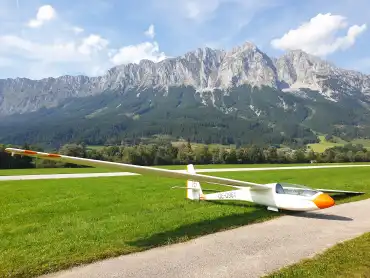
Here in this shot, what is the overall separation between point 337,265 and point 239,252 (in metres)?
3.28

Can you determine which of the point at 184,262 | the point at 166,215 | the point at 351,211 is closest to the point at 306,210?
the point at 351,211

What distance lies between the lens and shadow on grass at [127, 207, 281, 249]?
1396 cm

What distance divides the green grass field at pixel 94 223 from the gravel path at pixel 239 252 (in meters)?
0.81

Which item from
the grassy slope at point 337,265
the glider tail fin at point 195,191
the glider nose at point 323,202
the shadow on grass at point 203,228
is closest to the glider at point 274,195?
the glider nose at point 323,202

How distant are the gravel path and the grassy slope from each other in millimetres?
487

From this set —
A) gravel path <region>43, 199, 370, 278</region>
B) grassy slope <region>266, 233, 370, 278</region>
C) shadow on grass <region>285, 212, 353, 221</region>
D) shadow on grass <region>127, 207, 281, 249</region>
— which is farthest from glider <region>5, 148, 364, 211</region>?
grassy slope <region>266, 233, 370, 278</region>

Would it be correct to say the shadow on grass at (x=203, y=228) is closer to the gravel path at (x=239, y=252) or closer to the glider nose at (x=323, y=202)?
the gravel path at (x=239, y=252)

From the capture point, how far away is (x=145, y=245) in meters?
13.5

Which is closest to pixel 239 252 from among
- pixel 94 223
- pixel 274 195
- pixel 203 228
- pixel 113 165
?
pixel 203 228

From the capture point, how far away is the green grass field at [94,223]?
12148mm

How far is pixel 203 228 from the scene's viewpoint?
16000 millimetres

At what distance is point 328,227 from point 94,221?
11.3m

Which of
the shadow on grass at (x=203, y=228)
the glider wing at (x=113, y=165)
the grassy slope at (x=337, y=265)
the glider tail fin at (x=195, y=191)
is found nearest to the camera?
the grassy slope at (x=337, y=265)

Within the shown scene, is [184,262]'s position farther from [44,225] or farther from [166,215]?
[44,225]
